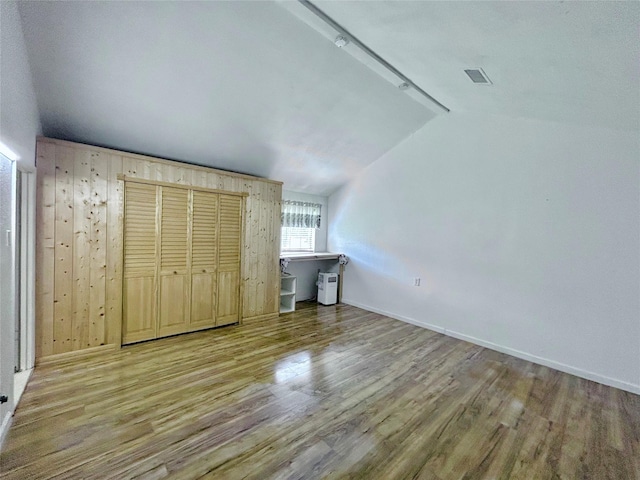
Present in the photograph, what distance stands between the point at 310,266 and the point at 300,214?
1056mm

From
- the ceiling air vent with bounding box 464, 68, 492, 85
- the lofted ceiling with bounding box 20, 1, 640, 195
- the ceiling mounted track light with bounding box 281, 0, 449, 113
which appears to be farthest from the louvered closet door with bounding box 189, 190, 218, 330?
the ceiling air vent with bounding box 464, 68, 492, 85

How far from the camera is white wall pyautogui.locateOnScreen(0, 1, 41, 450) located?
165cm

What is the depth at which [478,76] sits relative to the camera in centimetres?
263

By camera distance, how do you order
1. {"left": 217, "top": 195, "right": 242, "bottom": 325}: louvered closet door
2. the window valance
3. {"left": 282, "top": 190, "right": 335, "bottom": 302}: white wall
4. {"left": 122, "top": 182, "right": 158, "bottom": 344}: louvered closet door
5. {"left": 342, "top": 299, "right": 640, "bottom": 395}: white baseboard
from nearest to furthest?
{"left": 342, "top": 299, "right": 640, "bottom": 395}: white baseboard → {"left": 122, "top": 182, "right": 158, "bottom": 344}: louvered closet door → {"left": 217, "top": 195, "right": 242, "bottom": 325}: louvered closet door → the window valance → {"left": 282, "top": 190, "right": 335, "bottom": 302}: white wall

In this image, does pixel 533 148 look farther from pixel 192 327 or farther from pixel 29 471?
pixel 29 471

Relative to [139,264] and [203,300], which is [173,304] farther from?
[139,264]

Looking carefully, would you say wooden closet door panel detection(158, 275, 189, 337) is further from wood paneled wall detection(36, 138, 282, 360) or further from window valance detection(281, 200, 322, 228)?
window valance detection(281, 200, 322, 228)

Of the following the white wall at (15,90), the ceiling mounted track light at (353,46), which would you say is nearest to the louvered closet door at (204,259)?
the white wall at (15,90)

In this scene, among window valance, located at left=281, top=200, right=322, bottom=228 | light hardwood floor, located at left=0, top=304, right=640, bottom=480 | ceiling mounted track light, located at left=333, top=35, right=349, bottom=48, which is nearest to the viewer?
light hardwood floor, located at left=0, top=304, right=640, bottom=480

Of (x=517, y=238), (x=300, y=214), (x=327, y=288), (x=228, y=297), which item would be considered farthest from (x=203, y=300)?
(x=517, y=238)

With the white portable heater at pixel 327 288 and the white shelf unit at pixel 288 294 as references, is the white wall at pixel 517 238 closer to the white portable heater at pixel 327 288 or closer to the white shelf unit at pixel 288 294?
the white portable heater at pixel 327 288

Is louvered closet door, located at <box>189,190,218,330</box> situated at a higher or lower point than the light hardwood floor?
higher

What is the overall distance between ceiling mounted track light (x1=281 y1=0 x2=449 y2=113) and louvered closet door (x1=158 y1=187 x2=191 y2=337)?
2.40 meters

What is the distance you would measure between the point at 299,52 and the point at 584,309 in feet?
12.9
